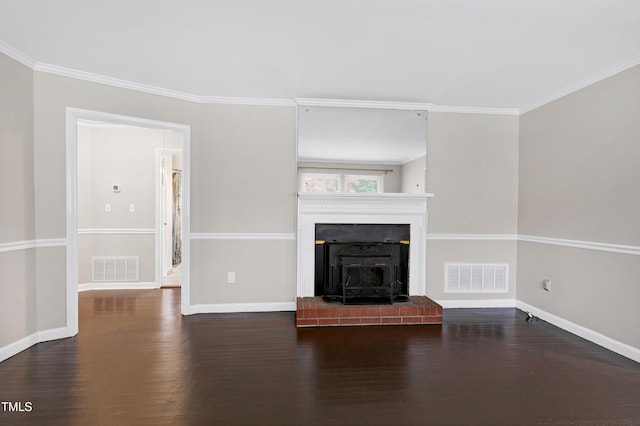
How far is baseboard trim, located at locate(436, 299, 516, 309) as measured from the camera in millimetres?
3859

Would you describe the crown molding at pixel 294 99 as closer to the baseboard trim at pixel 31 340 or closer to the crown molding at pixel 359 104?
the crown molding at pixel 359 104

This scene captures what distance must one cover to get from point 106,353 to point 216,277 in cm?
122

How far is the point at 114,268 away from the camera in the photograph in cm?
464

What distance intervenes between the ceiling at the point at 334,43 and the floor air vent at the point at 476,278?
1.95 meters

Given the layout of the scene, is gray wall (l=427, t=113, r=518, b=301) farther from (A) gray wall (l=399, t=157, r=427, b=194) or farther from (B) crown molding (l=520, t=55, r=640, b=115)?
(B) crown molding (l=520, t=55, r=640, b=115)

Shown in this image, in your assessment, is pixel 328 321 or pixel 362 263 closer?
pixel 328 321

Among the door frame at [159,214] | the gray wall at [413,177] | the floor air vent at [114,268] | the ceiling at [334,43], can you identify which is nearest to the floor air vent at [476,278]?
the gray wall at [413,177]

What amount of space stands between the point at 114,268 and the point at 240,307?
7.51 feet

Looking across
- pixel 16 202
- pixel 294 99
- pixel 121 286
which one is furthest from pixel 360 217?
pixel 121 286

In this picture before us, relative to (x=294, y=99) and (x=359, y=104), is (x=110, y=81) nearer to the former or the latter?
(x=294, y=99)

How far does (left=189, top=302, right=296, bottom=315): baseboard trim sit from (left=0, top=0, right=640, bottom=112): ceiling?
2.32m

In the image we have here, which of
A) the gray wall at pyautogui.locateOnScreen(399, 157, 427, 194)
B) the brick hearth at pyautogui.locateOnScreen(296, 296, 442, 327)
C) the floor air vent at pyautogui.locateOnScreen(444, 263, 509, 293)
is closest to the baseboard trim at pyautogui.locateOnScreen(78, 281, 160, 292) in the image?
the brick hearth at pyautogui.locateOnScreen(296, 296, 442, 327)

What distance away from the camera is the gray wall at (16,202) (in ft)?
8.20

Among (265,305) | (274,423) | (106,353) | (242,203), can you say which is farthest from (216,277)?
(274,423)
